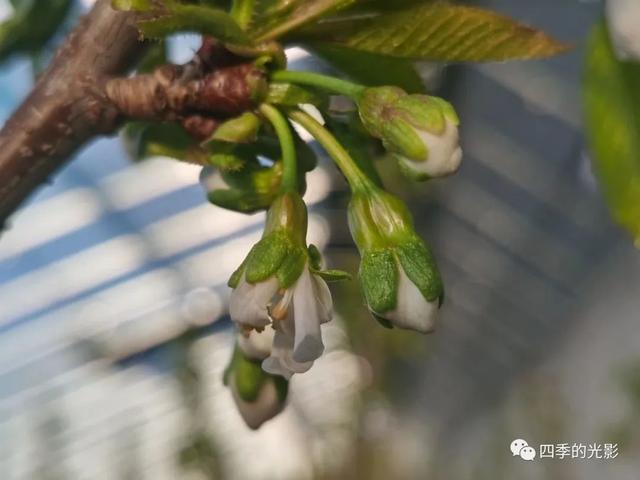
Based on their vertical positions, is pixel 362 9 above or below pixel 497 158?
above

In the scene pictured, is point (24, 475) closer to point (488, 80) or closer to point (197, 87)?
point (488, 80)

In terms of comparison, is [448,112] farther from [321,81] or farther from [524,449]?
[524,449]

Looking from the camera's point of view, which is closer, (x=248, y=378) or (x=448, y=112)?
(x=448, y=112)

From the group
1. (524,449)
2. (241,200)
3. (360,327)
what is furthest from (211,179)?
(360,327)

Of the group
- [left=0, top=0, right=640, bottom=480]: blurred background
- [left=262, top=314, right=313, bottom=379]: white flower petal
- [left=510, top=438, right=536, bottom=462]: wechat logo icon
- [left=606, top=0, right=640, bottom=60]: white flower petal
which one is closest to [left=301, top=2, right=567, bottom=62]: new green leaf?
[left=606, top=0, right=640, bottom=60]: white flower petal

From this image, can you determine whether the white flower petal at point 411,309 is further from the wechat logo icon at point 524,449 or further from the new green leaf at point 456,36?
the wechat logo icon at point 524,449

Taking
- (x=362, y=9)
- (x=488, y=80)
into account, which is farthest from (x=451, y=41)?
(x=488, y=80)

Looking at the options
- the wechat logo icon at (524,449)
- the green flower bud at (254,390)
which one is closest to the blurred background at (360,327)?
the wechat logo icon at (524,449)
